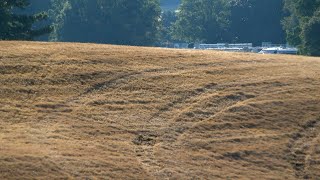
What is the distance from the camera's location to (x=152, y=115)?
3144cm

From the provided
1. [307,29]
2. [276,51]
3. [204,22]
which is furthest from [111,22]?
[307,29]

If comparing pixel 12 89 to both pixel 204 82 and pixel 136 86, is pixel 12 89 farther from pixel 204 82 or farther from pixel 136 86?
pixel 204 82

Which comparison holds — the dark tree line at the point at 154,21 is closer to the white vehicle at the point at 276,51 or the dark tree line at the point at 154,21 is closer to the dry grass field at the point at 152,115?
the white vehicle at the point at 276,51

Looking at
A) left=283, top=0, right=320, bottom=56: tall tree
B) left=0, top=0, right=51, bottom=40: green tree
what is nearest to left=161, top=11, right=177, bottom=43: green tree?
left=283, top=0, right=320, bottom=56: tall tree

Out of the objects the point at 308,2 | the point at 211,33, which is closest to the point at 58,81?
the point at 308,2

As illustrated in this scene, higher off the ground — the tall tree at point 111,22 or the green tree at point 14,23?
the green tree at point 14,23

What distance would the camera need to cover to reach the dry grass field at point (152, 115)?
2705cm

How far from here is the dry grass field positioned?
27047 millimetres

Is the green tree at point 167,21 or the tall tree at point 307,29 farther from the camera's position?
the green tree at point 167,21

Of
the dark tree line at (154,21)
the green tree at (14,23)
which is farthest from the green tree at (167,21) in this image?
the green tree at (14,23)

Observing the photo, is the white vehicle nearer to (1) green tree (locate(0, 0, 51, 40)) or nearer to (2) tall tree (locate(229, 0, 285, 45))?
(2) tall tree (locate(229, 0, 285, 45))

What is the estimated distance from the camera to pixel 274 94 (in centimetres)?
3494

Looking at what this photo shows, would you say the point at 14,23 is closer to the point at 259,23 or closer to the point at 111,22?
the point at 111,22

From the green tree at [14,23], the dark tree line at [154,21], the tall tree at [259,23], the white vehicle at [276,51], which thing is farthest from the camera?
the tall tree at [259,23]
